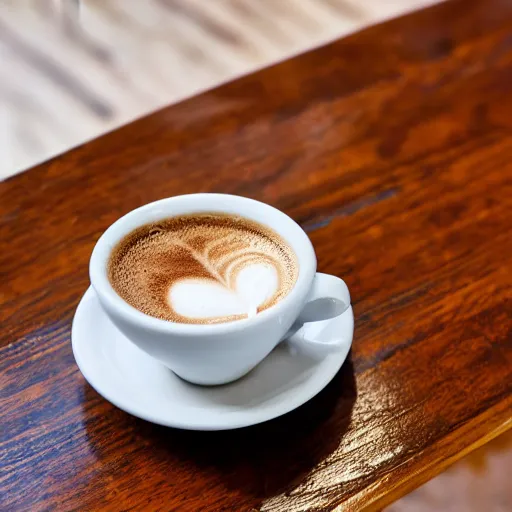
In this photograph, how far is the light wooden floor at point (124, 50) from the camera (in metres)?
1.63

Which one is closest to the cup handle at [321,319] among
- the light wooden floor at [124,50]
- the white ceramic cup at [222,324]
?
the white ceramic cup at [222,324]

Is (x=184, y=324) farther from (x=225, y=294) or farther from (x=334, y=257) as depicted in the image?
(x=334, y=257)

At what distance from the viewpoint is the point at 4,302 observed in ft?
2.29

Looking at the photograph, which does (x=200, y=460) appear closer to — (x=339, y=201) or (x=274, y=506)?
(x=274, y=506)

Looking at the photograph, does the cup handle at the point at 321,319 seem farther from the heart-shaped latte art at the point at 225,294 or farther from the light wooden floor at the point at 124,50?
the light wooden floor at the point at 124,50

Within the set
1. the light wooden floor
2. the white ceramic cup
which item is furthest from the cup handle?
the light wooden floor

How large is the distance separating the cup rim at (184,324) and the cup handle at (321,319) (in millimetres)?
29

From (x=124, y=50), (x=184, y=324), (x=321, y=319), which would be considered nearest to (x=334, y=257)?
(x=321, y=319)

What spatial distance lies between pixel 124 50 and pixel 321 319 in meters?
1.45

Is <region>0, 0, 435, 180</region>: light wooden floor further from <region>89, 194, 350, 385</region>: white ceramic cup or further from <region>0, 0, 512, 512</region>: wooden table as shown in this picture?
<region>89, 194, 350, 385</region>: white ceramic cup

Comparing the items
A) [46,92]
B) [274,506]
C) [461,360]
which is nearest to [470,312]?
[461,360]

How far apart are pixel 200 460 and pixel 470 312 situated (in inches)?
11.8

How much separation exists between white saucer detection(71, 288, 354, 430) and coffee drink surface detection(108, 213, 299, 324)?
68 millimetres

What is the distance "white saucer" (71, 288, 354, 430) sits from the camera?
1.86 feet
